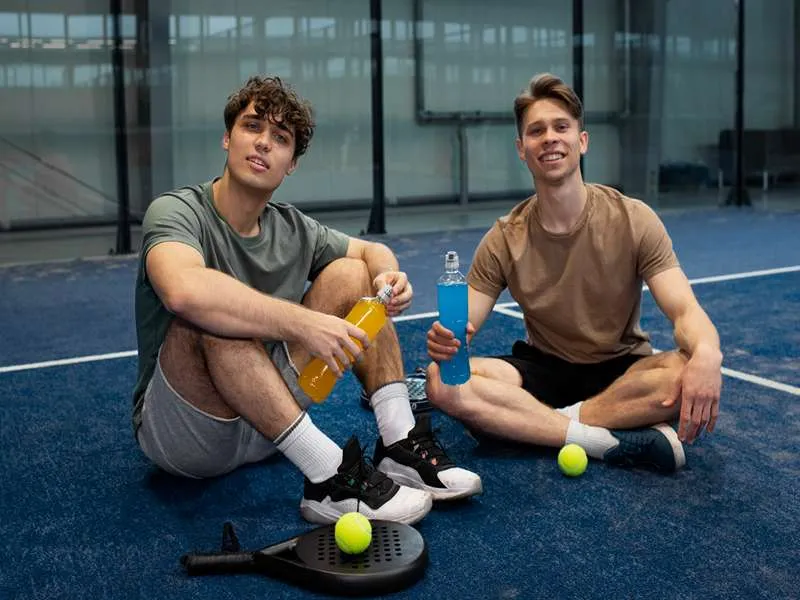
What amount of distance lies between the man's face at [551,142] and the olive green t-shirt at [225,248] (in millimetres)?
622

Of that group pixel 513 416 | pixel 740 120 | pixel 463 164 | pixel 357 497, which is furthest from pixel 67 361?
pixel 740 120

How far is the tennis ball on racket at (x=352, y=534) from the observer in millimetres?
2422

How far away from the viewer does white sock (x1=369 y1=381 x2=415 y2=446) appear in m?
2.90

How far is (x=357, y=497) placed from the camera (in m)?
2.66

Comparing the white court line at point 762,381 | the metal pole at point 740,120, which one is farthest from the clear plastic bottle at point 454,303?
the metal pole at point 740,120

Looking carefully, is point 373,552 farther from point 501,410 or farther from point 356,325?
point 501,410

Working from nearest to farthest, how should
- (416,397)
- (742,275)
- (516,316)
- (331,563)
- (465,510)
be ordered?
(331,563)
(465,510)
(416,397)
(516,316)
(742,275)

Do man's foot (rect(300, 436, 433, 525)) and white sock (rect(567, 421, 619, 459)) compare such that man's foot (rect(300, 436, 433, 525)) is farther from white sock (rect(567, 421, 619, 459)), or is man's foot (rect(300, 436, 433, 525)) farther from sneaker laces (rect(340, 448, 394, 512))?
white sock (rect(567, 421, 619, 459))

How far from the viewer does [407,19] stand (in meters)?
10.1

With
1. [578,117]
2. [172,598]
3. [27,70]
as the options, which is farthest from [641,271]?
[27,70]

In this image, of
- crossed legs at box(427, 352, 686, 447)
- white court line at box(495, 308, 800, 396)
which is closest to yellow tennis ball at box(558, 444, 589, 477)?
crossed legs at box(427, 352, 686, 447)

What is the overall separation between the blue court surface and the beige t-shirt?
39 cm

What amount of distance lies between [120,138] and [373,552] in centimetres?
686

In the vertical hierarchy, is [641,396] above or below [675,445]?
above
